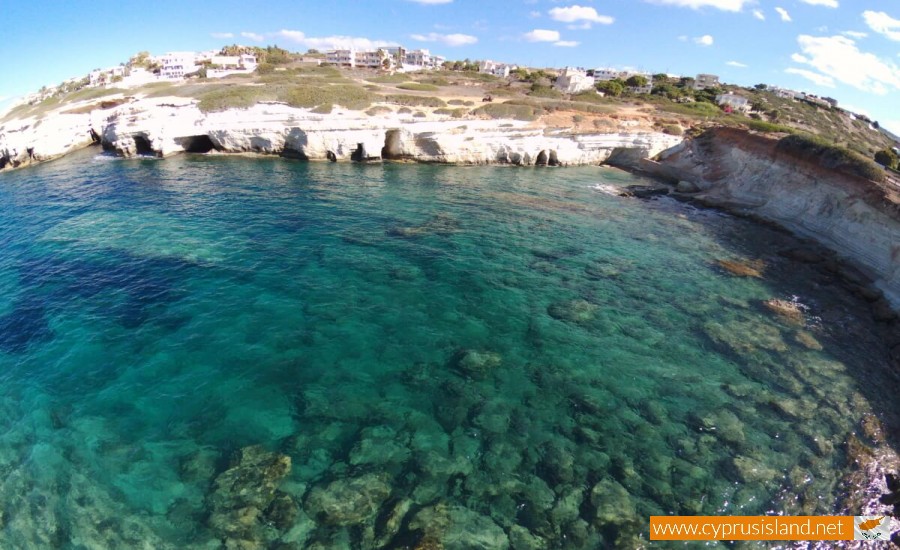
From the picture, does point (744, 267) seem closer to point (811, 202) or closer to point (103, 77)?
point (811, 202)

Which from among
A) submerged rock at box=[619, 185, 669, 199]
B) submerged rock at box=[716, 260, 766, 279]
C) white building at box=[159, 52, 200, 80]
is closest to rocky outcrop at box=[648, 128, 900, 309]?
submerged rock at box=[619, 185, 669, 199]

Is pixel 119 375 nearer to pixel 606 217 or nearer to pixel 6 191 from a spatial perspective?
pixel 606 217

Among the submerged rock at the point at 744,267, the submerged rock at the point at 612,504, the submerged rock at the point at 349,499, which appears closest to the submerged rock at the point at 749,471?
the submerged rock at the point at 612,504

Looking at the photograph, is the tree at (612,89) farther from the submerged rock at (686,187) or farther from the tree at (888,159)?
the tree at (888,159)

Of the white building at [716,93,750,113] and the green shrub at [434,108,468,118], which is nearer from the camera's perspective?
the green shrub at [434,108,468,118]

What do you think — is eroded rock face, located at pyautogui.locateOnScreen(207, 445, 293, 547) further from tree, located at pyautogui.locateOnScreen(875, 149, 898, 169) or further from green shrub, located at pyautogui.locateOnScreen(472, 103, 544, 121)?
tree, located at pyautogui.locateOnScreen(875, 149, 898, 169)
